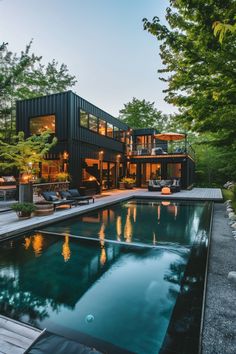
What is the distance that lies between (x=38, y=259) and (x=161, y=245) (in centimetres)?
294

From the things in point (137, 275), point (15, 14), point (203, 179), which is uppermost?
point (15, 14)

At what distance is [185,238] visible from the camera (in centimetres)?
611

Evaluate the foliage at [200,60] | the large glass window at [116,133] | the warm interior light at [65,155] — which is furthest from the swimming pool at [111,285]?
the large glass window at [116,133]

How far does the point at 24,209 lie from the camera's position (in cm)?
727

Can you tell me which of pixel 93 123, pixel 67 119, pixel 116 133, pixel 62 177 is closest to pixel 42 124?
pixel 67 119

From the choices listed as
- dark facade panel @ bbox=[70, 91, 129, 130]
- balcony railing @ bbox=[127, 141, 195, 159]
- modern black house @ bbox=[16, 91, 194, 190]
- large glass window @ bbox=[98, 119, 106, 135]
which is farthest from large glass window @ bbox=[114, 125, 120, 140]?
large glass window @ bbox=[98, 119, 106, 135]

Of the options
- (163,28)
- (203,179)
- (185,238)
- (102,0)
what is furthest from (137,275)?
(203,179)

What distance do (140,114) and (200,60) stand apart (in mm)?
28995

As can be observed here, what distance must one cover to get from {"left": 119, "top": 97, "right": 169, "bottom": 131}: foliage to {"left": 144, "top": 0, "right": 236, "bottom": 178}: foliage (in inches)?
1052

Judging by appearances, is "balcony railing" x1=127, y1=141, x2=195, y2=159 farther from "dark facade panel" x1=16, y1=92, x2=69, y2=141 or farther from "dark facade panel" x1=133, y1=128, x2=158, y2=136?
"dark facade panel" x1=16, y1=92, x2=69, y2=141

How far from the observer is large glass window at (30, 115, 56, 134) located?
1385cm

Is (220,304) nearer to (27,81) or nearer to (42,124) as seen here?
(42,124)

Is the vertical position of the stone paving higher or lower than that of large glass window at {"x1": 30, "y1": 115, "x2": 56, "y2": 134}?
lower

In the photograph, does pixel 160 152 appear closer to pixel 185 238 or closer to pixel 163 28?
pixel 185 238
